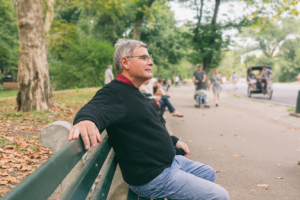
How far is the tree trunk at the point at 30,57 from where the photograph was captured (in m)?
6.93

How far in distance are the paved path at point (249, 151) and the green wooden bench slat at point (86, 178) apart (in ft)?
6.58

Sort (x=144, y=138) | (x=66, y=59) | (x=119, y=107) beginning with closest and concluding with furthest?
(x=119, y=107)
(x=144, y=138)
(x=66, y=59)

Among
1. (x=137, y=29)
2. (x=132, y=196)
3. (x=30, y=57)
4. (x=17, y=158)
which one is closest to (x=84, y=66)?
(x=137, y=29)

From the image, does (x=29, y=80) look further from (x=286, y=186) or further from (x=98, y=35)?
(x=98, y=35)

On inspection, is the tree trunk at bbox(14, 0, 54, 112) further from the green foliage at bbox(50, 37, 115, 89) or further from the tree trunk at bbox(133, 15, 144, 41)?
the tree trunk at bbox(133, 15, 144, 41)

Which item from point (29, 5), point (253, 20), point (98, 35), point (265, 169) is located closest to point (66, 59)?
point (98, 35)

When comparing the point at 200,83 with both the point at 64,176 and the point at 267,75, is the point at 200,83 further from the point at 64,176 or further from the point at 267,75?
the point at 64,176

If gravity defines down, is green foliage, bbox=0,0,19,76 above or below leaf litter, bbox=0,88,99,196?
above

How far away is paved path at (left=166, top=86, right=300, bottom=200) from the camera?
3.35m

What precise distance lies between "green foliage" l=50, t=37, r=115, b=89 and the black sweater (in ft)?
60.7

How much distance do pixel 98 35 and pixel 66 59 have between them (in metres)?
6.68

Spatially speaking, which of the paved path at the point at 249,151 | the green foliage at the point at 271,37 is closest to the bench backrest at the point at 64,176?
the paved path at the point at 249,151

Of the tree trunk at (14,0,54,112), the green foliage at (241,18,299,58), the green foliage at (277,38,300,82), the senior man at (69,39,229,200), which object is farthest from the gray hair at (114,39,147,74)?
the green foliage at (277,38,300,82)

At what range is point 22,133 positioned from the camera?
525 cm
